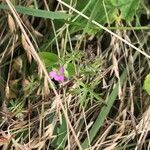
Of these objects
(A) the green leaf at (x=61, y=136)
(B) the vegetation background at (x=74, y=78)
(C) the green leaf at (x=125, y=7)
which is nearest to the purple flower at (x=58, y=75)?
(B) the vegetation background at (x=74, y=78)

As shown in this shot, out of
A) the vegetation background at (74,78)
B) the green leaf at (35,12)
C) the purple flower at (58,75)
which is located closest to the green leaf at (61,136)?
the vegetation background at (74,78)

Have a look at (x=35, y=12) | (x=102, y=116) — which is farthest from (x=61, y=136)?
(x=35, y=12)

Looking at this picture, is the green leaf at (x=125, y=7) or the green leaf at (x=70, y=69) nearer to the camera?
the green leaf at (x=70, y=69)

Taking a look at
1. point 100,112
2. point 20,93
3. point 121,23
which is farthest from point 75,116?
point 121,23

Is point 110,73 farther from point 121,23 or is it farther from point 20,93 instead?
point 20,93

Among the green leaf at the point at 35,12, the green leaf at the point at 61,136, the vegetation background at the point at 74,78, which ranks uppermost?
the green leaf at the point at 35,12

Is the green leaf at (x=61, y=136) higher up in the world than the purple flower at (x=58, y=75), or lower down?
lower down

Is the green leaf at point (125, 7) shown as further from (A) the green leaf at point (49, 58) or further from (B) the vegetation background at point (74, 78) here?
(A) the green leaf at point (49, 58)

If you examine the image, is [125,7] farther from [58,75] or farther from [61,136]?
[61,136]
